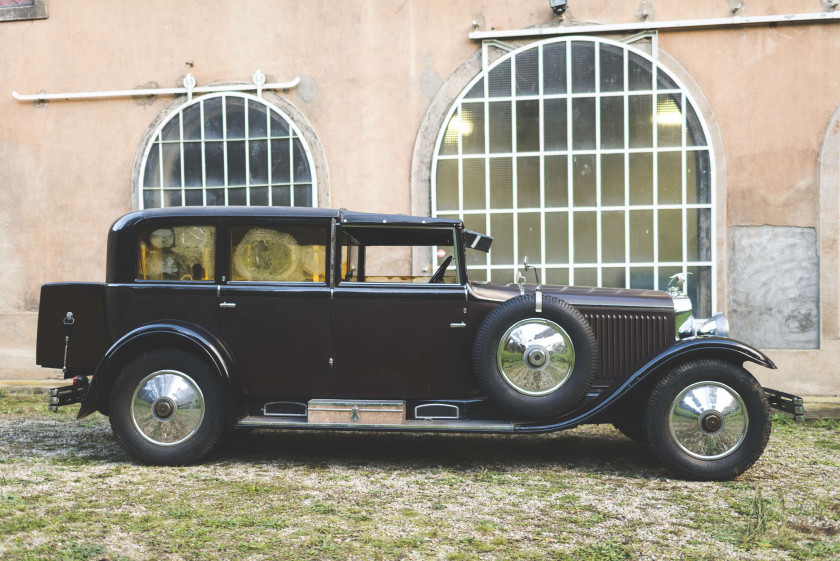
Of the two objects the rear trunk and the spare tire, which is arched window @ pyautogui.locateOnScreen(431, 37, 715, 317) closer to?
the spare tire

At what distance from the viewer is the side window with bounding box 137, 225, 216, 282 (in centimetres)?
472

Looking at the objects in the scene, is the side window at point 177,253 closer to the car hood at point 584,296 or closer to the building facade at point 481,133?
the car hood at point 584,296

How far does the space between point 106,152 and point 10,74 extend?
5.09 ft

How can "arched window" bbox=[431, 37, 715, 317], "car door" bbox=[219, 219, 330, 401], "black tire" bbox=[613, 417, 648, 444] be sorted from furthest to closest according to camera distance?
"arched window" bbox=[431, 37, 715, 317], "black tire" bbox=[613, 417, 648, 444], "car door" bbox=[219, 219, 330, 401]

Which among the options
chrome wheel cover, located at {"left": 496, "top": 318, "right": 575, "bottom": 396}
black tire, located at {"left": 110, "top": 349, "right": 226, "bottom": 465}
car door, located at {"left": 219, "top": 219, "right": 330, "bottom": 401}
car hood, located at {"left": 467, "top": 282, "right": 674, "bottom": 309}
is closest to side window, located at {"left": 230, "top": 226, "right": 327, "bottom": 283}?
car door, located at {"left": 219, "top": 219, "right": 330, "bottom": 401}

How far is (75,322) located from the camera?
15.8 feet

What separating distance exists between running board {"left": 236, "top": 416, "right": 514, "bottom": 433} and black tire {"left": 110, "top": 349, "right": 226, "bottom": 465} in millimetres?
234

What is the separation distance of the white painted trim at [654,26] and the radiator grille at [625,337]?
3.93m

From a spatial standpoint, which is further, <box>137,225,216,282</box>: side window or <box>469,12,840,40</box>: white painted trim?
<box>469,12,840,40</box>: white painted trim

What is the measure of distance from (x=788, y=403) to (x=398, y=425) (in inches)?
95.5

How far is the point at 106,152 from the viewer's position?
814 centimetres

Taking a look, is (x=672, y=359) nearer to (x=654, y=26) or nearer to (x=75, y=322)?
(x=75, y=322)

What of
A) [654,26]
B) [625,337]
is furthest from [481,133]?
[625,337]

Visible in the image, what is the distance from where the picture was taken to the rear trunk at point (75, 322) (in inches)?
190
